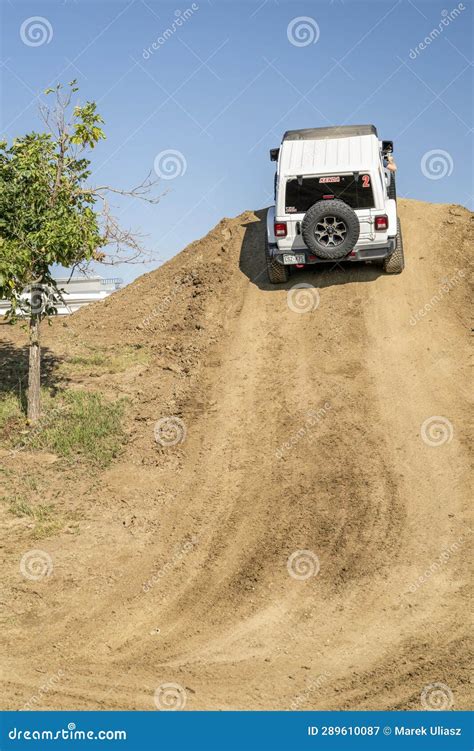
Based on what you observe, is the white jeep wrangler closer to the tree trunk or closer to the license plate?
the license plate

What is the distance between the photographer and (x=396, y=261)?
18.3 m

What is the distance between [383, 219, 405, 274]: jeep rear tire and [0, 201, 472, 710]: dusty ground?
0.20 metres

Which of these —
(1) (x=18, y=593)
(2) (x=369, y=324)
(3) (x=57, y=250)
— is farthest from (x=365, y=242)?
(1) (x=18, y=593)

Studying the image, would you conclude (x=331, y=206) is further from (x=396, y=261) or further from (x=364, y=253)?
(x=396, y=261)

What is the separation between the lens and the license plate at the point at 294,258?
17484 millimetres

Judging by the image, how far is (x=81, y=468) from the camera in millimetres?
13648

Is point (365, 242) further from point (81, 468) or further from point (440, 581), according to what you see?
point (440, 581)

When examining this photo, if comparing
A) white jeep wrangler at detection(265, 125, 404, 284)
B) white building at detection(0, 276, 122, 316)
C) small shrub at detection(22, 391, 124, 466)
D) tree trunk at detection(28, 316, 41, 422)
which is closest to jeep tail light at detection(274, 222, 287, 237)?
white jeep wrangler at detection(265, 125, 404, 284)

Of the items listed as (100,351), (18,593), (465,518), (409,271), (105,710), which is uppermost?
(409,271)

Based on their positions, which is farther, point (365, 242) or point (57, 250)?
point (365, 242)

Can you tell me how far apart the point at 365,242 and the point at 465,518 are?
739 centimetres

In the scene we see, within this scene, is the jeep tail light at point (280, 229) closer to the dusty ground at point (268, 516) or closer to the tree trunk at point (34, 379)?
the dusty ground at point (268, 516)

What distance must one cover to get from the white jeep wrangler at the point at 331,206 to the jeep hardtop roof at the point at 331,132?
250mm

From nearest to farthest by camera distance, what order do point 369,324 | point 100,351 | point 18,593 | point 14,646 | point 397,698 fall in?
point 397,698
point 14,646
point 18,593
point 369,324
point 100,351
